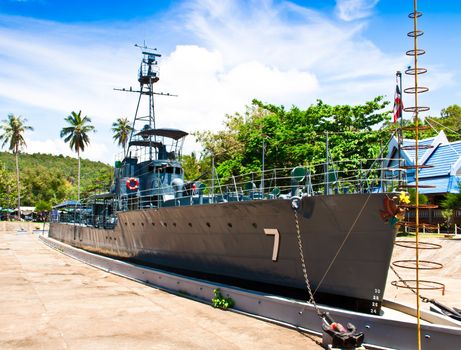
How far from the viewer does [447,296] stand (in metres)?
12.3

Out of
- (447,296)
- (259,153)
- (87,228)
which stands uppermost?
(259,153)

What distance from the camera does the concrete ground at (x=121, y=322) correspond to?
757 centimetres

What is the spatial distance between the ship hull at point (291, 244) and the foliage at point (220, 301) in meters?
0.79

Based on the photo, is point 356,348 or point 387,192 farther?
point 387,192

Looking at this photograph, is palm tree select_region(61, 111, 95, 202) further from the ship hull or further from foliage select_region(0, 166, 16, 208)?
the ship hull

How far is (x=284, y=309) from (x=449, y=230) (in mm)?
22591

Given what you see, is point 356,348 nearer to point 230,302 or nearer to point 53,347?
point 230,302

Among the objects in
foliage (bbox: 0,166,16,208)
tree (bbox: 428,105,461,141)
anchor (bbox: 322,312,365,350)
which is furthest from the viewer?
foliage (bbox: 0,166,16,208)

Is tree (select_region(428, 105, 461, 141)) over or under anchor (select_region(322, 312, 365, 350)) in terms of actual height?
over

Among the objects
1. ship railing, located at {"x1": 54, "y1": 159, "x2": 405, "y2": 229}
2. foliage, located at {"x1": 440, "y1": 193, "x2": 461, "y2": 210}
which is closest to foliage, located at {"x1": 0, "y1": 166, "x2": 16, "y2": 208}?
ship railing, located at {"x1": 54, "y1": 159, "x2": 405, "y2": 229}

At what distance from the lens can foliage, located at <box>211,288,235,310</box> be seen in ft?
32.5

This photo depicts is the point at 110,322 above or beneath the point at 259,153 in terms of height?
beneath

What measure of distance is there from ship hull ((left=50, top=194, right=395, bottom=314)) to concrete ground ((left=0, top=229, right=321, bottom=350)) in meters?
1.19

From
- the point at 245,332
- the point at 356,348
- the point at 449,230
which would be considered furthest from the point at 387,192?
the point at 449,230
